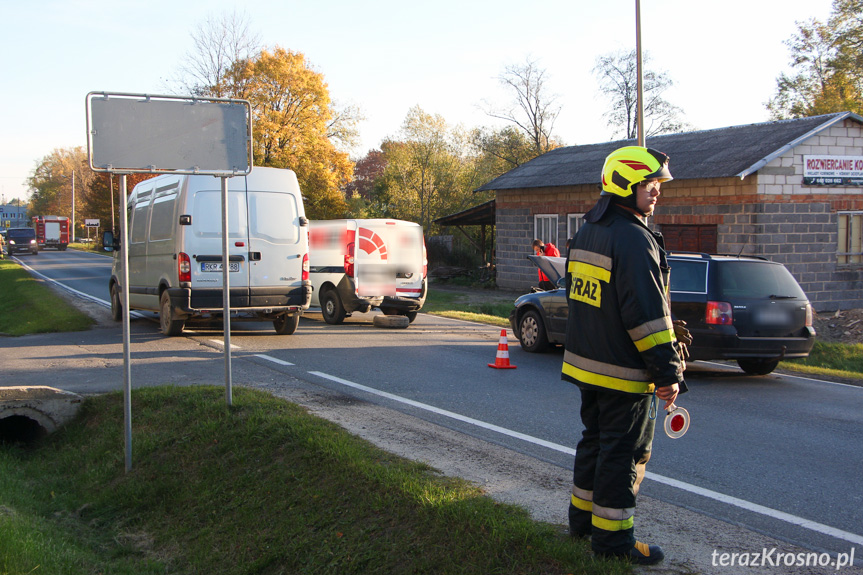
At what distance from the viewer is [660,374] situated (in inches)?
138

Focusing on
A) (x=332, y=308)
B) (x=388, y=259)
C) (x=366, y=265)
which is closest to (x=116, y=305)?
(x=332, y=308)

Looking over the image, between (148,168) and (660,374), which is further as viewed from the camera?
(148,168)

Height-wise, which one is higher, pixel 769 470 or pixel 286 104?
pixel 286 104

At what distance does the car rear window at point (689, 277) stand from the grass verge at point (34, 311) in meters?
11.1

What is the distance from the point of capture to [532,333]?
11961mm

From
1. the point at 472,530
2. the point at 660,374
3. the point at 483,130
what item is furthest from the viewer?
the point at 483,130

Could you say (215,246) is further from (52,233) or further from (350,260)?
(52,233)

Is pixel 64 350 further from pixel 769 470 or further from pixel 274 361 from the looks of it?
pixel 769 470

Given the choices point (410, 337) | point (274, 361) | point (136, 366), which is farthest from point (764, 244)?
point (136, 366)

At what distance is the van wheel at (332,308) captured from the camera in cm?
1531

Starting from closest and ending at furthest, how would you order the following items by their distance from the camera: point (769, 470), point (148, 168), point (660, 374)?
point (660, 374) < point (769, 470) < point (148, 168)

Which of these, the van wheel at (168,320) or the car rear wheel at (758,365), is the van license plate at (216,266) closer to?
the van wheel at (168,320)

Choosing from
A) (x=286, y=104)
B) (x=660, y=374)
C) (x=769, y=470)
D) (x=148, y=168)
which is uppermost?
(x=286, y=104)

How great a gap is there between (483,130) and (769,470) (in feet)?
151
